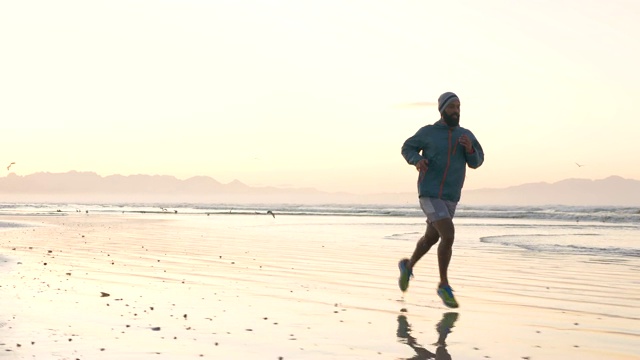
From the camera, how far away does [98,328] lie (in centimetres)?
613

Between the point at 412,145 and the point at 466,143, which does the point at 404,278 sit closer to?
the point at 412,145

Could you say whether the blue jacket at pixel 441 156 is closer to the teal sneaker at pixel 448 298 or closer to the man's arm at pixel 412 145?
the man's arm at pixel 412 145

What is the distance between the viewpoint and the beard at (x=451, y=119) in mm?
7973

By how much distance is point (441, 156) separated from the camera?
7.97 metres

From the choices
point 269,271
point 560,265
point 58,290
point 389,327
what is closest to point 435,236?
point 389,327

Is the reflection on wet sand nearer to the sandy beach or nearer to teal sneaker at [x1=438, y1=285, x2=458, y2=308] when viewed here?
the sandy beach

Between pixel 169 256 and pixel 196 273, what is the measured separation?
10.8 ft

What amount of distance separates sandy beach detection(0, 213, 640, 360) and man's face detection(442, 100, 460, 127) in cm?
204

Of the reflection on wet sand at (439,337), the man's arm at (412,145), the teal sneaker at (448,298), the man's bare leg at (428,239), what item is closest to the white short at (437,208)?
the man's bare leg at (428,239)

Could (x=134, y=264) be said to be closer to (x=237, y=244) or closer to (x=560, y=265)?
(x=237, y=244)

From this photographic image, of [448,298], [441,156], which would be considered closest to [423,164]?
[441,156]

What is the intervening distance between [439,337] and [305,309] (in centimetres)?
180

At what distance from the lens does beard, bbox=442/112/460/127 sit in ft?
26.2

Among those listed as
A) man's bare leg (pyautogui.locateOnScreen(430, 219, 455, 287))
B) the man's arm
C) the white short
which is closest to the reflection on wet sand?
man's bare leg (pyautogui.locateOnScreen(430, 219, 455, 287))
